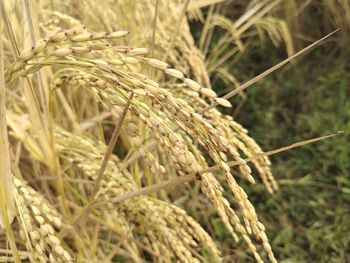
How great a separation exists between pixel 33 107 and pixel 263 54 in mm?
1540

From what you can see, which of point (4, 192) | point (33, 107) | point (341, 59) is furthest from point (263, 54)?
point (4, 192)

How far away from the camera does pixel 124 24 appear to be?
1.65 metres

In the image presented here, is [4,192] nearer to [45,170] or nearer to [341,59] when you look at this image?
[45,170]

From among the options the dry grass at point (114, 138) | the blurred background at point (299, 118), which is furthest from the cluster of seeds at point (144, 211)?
the blurred background at point (299, 118)

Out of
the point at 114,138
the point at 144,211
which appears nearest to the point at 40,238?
the point at 114,138

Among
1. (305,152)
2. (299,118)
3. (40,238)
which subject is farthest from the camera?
(299,118)

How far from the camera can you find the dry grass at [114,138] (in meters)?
0.71

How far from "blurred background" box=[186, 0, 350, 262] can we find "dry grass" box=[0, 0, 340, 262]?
0.41 ft

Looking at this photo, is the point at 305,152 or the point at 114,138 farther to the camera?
the point at 305,152

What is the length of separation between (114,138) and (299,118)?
4.40 feet

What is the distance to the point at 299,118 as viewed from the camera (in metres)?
2.10

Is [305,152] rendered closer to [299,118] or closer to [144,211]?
[299,118]

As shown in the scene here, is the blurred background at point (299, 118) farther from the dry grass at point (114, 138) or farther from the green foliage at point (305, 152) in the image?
the dry grass at point (114, 138)

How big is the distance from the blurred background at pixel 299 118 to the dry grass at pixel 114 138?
0.12m
